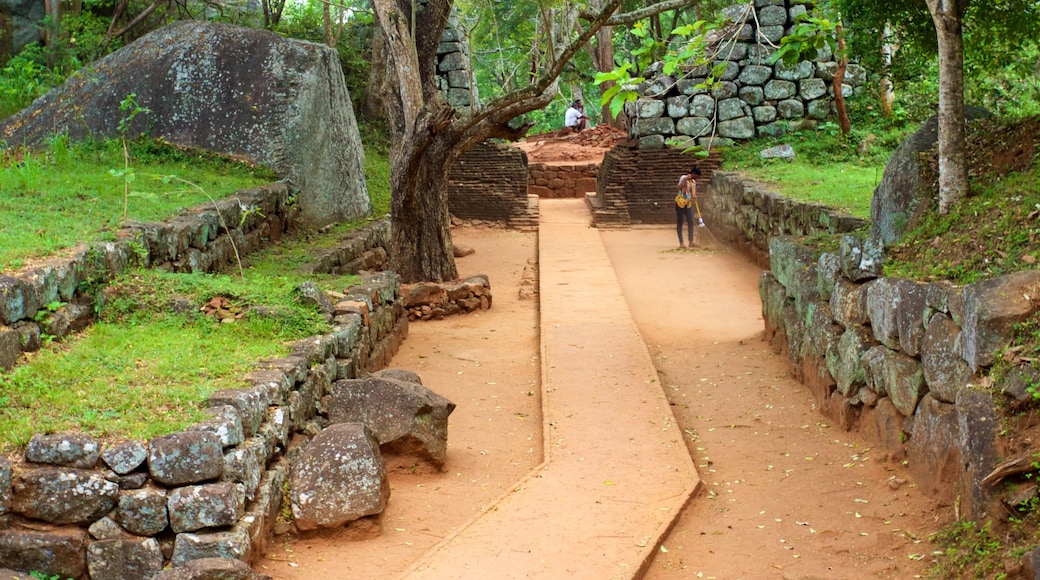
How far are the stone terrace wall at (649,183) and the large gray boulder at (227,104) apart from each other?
7.90 m

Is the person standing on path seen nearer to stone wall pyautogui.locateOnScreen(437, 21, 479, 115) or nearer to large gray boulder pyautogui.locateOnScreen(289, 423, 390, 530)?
stone wall pyautogui.locateOnScreen(437, 21, 479, 115)

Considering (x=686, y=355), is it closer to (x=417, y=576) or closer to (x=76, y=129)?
(x=417, y=576)

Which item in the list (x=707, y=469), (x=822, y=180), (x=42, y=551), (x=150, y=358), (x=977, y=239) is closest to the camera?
(x=42, y=551)

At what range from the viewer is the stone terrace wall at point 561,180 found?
23156 mm

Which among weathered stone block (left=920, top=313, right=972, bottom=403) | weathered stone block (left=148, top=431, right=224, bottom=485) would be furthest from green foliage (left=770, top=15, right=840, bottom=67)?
weathered stone block (left=148, top=431, right=224, bottom=485)

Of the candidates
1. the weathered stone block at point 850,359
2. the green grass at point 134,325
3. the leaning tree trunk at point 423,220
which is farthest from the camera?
the leaning tree trunk at point 423,220

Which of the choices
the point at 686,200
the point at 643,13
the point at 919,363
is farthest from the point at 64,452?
the point at 686,200

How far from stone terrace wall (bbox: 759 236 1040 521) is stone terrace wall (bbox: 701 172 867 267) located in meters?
2.13

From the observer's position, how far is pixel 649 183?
63.2 feet

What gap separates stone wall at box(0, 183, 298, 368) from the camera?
18.8 ft

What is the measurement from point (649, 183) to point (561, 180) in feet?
13.9

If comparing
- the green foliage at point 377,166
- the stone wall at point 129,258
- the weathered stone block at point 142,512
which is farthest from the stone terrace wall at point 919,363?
the green foliage at point 377,166

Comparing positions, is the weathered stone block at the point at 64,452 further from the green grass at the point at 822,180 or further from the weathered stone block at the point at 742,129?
the weathered stone block at the point at 742,129

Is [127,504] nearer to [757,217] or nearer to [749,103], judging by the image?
[757,217]
